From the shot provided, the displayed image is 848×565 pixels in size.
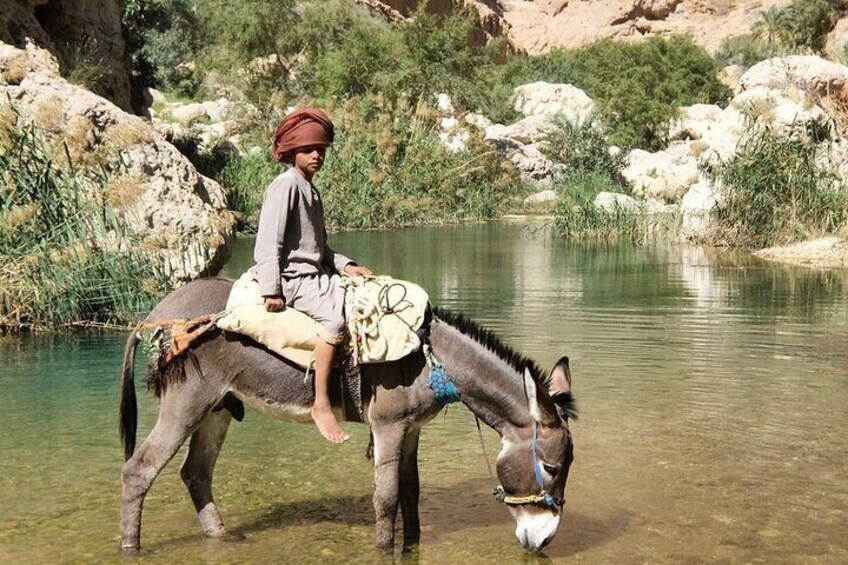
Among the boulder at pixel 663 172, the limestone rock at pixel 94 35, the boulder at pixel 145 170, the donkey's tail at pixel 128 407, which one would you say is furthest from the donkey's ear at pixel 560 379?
the boulder at pixel 663 172

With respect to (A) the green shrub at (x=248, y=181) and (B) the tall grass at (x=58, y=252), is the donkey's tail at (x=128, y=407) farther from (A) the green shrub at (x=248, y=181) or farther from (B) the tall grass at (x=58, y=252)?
(A) the green shrub at (x=248, y=181)

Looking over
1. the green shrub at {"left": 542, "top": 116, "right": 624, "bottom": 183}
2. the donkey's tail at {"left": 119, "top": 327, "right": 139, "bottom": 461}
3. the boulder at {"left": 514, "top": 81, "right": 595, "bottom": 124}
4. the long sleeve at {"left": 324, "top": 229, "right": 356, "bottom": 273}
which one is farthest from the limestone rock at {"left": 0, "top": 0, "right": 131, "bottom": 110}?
the boulder at {"left": 514, "top": 81, "right": 595, "bottom": 124}

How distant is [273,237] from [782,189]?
17843 millimetres

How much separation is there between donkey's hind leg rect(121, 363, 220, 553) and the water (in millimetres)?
393

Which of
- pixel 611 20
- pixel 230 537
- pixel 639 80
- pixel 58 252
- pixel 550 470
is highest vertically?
pixel 611 20

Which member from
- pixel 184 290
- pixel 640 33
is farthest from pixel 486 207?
pixel 640 33

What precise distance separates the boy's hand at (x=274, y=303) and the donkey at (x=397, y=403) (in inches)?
9.4

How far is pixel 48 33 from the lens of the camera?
24.8m

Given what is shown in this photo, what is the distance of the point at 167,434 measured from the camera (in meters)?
5.37

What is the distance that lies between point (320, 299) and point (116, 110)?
10.1m

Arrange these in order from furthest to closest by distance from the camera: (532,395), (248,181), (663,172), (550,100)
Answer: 1. (550,100)
2. (663,172)
3. (248,181)
4. (532,395)

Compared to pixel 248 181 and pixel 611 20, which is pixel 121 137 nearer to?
Answer: pixel 248 181

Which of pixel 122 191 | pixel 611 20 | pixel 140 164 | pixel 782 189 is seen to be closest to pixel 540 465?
pixel 122 191

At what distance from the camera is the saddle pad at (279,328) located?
532cm
